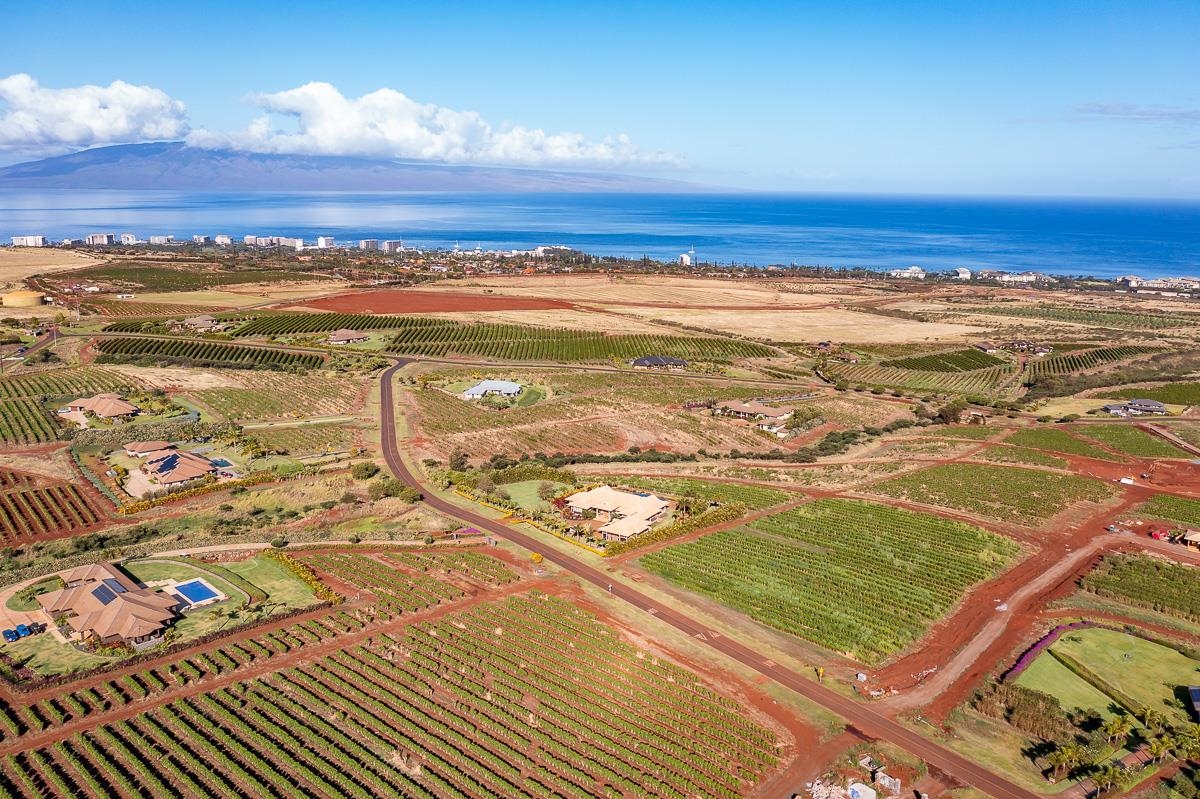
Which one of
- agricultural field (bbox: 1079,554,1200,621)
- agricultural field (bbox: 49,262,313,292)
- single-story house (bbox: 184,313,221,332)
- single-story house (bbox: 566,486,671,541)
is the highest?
agricultural field (bbox: 1079,554,1200,621)

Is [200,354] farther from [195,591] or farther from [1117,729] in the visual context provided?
[1117,729]

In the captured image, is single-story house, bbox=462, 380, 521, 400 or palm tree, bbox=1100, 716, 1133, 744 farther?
single-story house, bbox=462, 380, 521, 400

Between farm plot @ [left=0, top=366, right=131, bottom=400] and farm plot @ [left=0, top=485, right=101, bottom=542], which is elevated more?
farm plot @ [left=0, top=485, right=101, bottom=542]

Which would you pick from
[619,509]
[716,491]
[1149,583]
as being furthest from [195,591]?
[1149,583]

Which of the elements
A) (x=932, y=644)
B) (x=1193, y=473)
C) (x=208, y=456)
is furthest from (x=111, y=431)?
(x=1193, y=473)

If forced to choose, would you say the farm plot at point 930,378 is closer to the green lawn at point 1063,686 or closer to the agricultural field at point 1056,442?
the agricultural field at point 1056,442

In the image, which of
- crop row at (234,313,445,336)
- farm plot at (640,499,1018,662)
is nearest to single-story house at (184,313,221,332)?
crop row at (234,313,445,336)

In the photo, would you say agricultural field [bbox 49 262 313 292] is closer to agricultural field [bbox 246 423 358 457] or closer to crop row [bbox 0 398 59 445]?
crop row [bbox 0 398 59 445]

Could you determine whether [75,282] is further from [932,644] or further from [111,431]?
[932,644]
